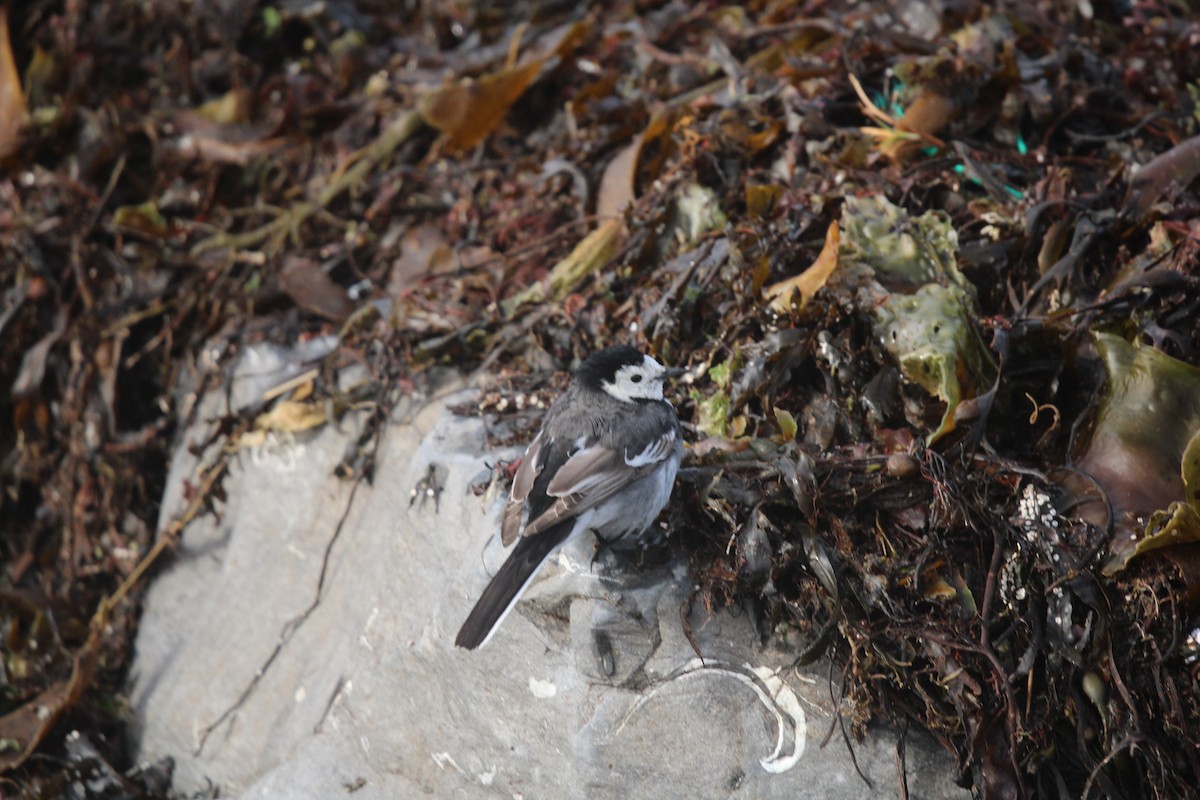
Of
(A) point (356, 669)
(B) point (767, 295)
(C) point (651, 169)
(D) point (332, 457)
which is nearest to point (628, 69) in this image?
(C) point (651, 169)

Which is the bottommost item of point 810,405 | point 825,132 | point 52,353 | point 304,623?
point 304,623

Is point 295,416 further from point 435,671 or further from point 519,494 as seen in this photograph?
point 519,494

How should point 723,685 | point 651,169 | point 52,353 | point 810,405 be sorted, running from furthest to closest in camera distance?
1. point 52,353
2. point 651,169
3. point 810,405
4. point 723,685

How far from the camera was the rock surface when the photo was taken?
309 centimetres

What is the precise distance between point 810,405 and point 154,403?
130 inches

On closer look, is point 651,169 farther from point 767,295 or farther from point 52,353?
point 52,353

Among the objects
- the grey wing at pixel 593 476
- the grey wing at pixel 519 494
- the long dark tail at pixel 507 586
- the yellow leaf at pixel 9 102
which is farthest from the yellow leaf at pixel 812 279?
the yellow leaf at pixel 9 102

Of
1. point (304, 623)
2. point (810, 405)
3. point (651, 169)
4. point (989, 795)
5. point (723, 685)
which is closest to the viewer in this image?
point (989, 795)

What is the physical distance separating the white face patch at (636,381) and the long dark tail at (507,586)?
566 millimetres

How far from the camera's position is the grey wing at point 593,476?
3.06 meters

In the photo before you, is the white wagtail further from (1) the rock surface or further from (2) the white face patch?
(1) the rock surface

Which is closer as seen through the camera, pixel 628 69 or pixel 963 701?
pixel 963 701

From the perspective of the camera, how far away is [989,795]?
9.33 feet

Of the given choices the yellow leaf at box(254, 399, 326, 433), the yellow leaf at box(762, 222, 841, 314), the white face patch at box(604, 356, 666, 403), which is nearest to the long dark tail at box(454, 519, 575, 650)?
the white face patch at box(604, 356, 666, 403)
